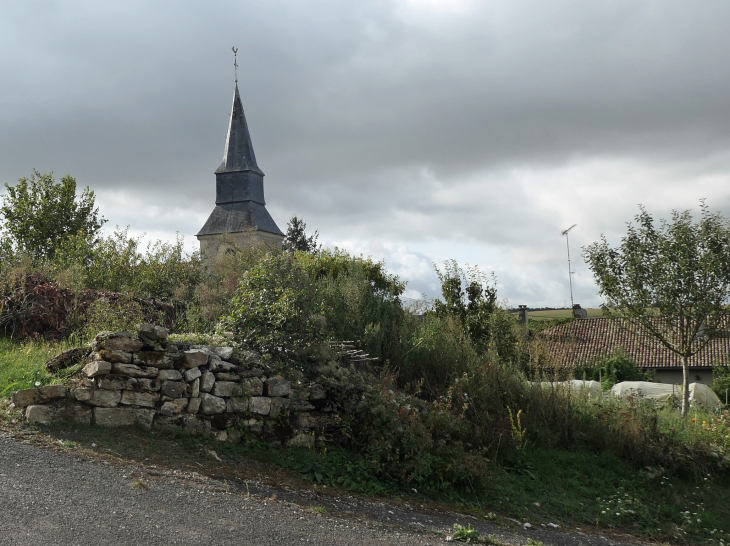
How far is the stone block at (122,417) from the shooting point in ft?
25.1

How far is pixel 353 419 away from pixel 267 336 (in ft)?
5.38

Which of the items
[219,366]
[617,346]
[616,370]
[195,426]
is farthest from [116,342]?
[617,346]


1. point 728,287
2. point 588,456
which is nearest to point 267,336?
point 588,456

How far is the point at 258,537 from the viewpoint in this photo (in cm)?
541

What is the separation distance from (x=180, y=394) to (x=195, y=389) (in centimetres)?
19

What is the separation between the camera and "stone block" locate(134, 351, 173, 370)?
8008 millimetres

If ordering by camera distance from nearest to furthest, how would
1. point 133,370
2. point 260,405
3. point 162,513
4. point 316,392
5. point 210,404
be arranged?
point 162,513, point 133,370, point 210,404, point 260,405, point 316,392

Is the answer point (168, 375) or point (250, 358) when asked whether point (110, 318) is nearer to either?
point (168, 375)

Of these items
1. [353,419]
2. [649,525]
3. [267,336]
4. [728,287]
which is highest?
[728,287]

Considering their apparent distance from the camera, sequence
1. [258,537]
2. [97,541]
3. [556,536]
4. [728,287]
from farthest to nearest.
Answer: [728,287] → [556,536] → [258,537] → [97,541]

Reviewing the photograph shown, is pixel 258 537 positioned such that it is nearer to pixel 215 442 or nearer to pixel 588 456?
pixel 215 442

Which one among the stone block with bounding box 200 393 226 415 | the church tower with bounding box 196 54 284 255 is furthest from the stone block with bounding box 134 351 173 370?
the church tower with bounding box 196 54 284 255

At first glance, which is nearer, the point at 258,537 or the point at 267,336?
the point at 258,537

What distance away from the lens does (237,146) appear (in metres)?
48.5
